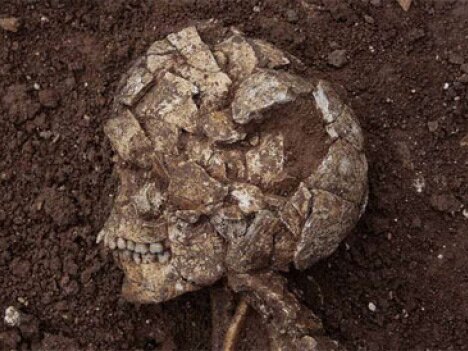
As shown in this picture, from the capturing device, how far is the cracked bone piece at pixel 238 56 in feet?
8.28

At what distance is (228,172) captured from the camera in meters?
2.41

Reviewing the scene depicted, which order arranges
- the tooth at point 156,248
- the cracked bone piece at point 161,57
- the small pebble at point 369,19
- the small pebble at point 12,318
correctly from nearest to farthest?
the tooth at point 156,248
the cracked bone piece at point 161,57
the small pebble at point 12,318
the small pebble at point 369,19

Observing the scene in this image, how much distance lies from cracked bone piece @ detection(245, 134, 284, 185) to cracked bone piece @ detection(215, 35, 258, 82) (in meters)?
0.23

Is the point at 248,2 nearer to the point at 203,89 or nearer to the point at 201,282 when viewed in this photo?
the point at 203,89

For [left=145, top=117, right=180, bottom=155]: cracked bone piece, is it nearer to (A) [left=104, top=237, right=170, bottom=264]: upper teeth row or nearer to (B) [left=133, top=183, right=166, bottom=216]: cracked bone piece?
(B) [left=133, top=183, right=166, bottom=216]: cracked bone piece

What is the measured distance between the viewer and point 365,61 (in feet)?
9.95

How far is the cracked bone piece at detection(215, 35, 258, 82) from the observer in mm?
2523

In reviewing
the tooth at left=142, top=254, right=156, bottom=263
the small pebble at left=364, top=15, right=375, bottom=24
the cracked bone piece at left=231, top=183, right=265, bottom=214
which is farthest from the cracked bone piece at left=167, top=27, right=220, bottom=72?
the small pebble at left=364, top=15, right=375, bottom=24

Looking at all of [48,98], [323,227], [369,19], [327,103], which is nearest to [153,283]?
[323,227]

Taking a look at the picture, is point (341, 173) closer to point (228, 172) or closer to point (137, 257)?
point (228, 172)

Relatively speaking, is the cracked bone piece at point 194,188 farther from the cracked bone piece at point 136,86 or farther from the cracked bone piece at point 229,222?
the cracked bone piece at point 136,86

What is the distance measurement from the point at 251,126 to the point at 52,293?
98cm

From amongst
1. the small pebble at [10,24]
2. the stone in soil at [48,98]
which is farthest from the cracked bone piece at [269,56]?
the small pebble at [10,24]

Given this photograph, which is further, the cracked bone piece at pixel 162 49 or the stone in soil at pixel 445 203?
the stone in soil at pixel 445 203
